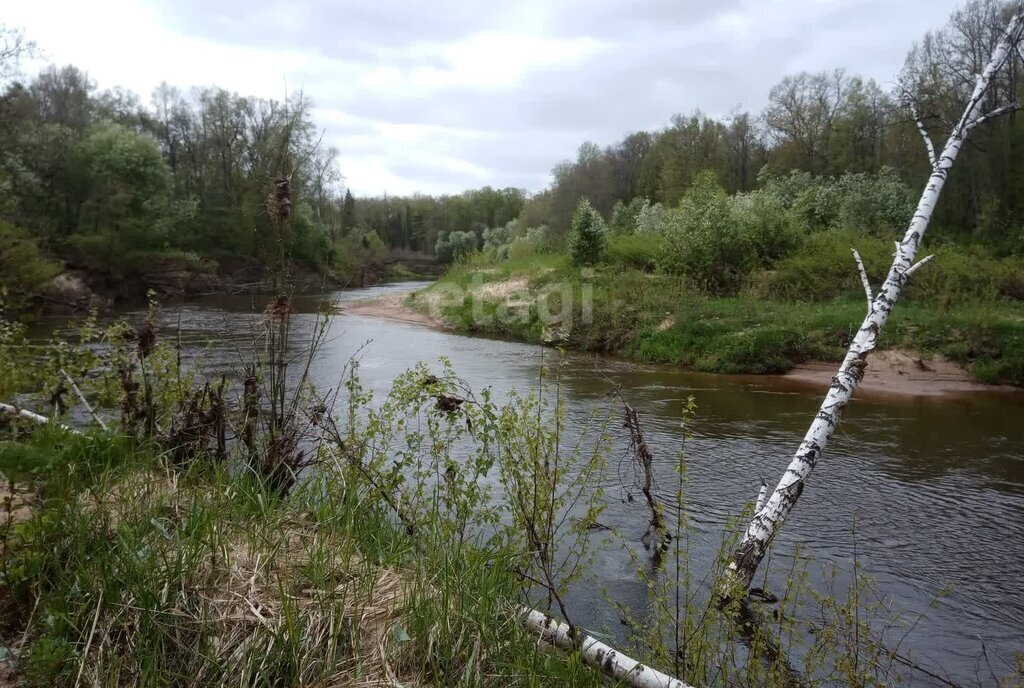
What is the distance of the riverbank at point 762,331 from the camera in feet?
44.2

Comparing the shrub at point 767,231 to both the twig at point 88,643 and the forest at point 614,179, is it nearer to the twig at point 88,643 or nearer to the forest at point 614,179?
the forest at point 614,179

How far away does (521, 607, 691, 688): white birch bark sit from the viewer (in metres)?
2.82

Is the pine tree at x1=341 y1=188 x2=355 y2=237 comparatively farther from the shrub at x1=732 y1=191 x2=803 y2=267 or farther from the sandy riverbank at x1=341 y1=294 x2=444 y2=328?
the shrub at x1=732 y1=191 x2=803 y2=267

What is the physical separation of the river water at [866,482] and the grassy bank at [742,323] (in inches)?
43.6

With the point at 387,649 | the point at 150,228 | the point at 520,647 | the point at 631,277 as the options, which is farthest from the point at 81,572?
the point at 150,228

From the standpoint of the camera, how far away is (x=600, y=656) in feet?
9.84

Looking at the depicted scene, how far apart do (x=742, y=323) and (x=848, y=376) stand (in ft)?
38.5

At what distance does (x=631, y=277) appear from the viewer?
2066cm

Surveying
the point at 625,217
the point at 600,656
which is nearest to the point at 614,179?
the point at 625,217

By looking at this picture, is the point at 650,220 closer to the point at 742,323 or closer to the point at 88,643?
Answer: the point at 742,323

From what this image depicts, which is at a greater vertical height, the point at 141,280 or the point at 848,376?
the point at 848,376

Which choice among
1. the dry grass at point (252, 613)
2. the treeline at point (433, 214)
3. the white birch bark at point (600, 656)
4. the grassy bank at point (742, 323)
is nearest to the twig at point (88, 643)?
the dry grass at point (252, 613)

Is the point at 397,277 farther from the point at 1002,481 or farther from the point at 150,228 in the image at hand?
the point at 1002,481

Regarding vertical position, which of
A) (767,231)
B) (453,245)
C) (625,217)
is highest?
(625,217)
